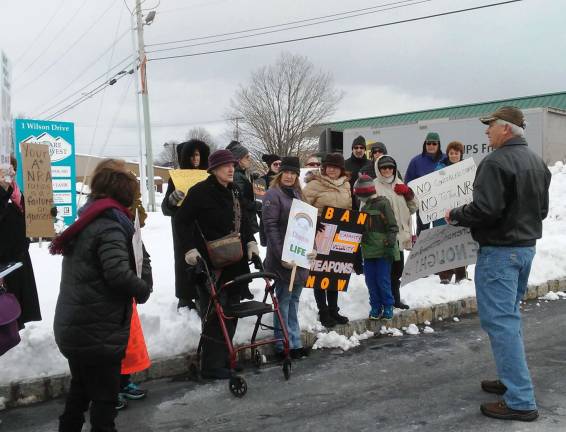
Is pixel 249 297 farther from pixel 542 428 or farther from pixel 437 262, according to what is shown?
pixel 542 428

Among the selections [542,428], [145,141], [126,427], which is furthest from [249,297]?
[145,141]

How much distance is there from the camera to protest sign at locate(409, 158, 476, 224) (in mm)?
6113

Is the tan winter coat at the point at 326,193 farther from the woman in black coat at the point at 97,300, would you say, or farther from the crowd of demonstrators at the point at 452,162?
the woman in black coat at the point at 97,300

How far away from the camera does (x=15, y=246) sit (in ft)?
14.8

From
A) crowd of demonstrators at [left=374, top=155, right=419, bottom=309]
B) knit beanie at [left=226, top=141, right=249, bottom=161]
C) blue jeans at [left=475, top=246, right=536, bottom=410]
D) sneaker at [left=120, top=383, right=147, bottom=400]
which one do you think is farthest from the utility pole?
blue jeans at [left=475, top=246, right=536, bottom=410]

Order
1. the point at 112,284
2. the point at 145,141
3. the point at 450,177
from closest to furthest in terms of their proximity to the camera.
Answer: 1. the point at 112,284
2. the point at 450,177
3. the point at 145,141

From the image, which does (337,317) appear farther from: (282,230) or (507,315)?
(507,315)

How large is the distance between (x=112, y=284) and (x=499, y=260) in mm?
2636

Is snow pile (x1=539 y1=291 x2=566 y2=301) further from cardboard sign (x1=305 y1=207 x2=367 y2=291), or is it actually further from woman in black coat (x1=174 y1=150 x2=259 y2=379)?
woman in black coat (x1=174 y1=150 x2=259 y2=379)

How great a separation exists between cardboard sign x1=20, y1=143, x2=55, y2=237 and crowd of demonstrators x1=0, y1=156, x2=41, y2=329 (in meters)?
0.91

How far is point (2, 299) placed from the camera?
12.3ft

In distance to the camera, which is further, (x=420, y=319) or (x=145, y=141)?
(x=145, y=141)

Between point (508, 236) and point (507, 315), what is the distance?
56 centimetres

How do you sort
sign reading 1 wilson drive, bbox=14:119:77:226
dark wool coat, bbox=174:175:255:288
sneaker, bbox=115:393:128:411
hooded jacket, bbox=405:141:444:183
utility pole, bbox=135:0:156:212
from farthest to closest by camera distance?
utility pole, bbox=135:0:156:212, sign reading 1 wilson drive, bbox=14:119:77:226, hooded jacket, bbox=405:141:444:183, dark wool coat, bbox=174:175:255:288, sneaker, bbox=115:393:128:411
